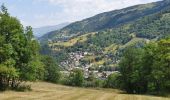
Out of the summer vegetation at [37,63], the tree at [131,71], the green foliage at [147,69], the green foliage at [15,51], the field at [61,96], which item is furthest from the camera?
the tree at [131,71]

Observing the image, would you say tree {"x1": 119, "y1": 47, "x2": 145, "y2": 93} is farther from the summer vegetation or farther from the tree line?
the tree line

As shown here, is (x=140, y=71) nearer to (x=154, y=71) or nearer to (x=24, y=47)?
(x=154, y=71)

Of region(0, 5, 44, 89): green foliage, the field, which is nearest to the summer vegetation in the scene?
region(0, 5, 44, 89): green foliage

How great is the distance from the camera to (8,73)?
7012cm

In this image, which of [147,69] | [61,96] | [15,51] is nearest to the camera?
[61,96]

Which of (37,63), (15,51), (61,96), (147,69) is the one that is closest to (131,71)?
(147,69)

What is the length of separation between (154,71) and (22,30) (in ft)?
110

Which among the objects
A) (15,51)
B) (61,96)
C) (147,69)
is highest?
(15,51)

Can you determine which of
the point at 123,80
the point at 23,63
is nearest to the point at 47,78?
the point at 123,80

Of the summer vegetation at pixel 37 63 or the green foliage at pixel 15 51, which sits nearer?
the green foliage at pixel 15 51

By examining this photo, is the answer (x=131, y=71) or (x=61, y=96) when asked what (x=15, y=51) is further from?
(x=131, y=71)

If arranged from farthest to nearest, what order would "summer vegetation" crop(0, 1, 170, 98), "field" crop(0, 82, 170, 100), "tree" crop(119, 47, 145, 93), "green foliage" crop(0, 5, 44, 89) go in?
1. "tree" crop(119, 47, 145, 93)
2. "summer vegetation" crop(0, 1, 170, 98)
3. "green foliage" crop(0, 5, 44, 89)
4. "field" crop(0, 82, 170, 100)

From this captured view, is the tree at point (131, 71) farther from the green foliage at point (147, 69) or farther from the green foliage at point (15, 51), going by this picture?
the green foliage at point (15, 51)

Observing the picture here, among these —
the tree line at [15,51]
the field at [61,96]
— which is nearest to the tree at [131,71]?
the field at [61,96]
